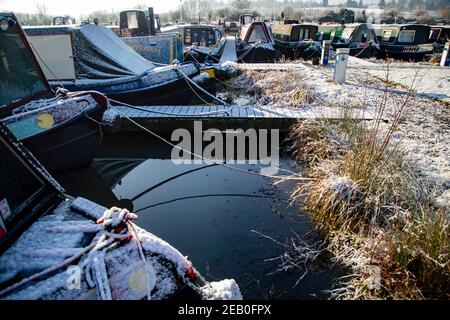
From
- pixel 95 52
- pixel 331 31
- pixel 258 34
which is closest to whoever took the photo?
pixel 95 52

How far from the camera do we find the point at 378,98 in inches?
290

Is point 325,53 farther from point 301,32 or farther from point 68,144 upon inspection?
point 68,144

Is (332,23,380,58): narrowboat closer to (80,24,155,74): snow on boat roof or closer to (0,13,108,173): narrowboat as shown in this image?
(80,24,155,74): snow on boat roof

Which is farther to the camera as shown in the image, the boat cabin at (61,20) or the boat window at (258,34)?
the boat window at (258,34)

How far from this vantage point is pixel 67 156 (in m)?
5.10

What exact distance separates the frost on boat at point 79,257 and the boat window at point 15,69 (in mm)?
2830

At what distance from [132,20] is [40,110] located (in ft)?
30.1

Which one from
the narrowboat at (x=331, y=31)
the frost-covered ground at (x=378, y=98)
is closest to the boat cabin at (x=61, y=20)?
the frost-covered ground at (x=378, y=98)

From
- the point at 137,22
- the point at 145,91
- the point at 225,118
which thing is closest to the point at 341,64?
the point at 225,118

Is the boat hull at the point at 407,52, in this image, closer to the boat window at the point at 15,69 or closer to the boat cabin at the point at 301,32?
the boat cabin at the point at 301,32

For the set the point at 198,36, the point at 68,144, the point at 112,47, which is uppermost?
the point at 198,36

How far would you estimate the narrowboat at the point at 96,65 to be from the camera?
21.9ft

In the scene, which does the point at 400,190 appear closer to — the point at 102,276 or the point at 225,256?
the point at 225,256
